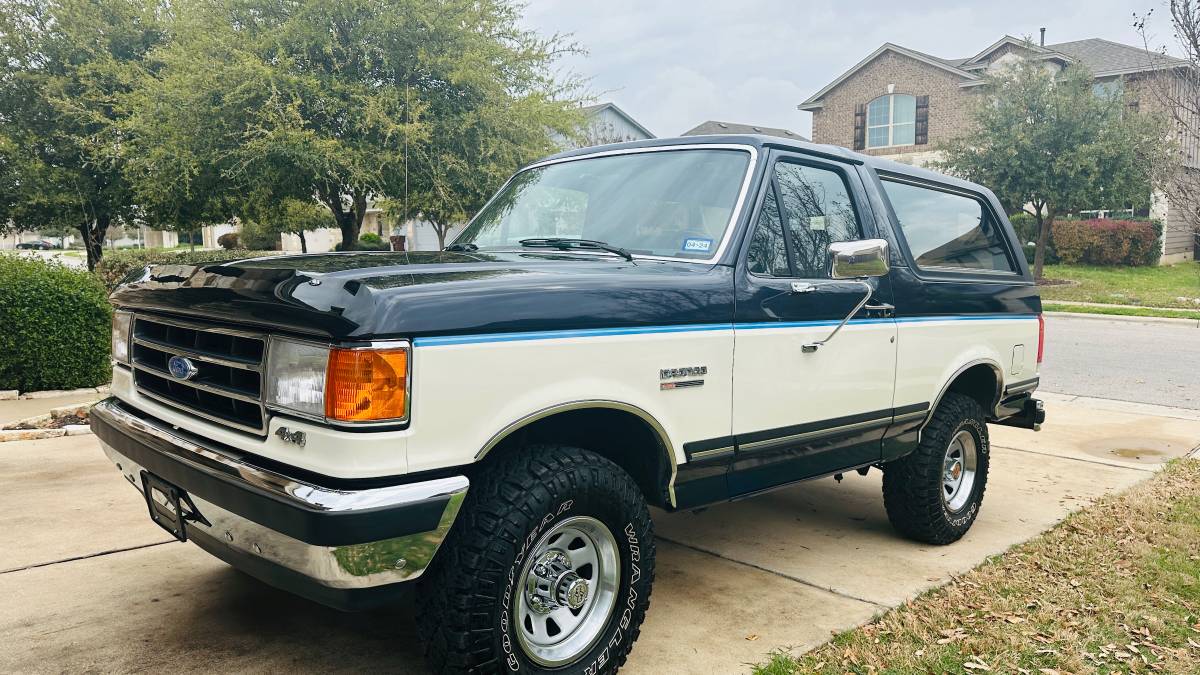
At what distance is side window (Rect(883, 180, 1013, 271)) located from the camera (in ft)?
15.2

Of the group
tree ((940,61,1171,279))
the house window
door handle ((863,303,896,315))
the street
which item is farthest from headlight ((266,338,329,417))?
the house window

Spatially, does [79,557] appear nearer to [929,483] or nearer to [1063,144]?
[929,483]

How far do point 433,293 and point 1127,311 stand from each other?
63.9 feet

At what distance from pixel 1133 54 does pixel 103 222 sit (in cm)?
3473

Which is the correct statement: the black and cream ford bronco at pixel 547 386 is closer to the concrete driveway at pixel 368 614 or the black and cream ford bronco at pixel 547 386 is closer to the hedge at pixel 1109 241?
the concrete driveway at pixel 368 614

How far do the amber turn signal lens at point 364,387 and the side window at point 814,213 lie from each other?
2038 millimetres

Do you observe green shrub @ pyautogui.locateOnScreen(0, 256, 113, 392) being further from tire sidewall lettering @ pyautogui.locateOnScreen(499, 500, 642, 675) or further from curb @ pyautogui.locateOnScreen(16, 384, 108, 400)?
tire sidewall lettering @ pyautogui.locateOnScreen(499, 500, 642, 675)

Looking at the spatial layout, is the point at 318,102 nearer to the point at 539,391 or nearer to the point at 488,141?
the point at 488,141

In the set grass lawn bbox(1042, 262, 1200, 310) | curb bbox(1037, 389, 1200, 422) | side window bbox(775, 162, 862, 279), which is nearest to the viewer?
side window bbox(775, 162, 862, 279)

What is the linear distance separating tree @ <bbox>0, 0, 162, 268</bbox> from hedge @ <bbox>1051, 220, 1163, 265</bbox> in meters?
27.1

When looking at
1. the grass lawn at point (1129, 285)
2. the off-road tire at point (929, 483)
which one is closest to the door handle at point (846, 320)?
the off-road tire at point (929, 483)

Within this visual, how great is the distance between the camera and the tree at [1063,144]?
77.7 feet

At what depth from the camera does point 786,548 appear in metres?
4.69

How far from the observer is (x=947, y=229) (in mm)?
4941
